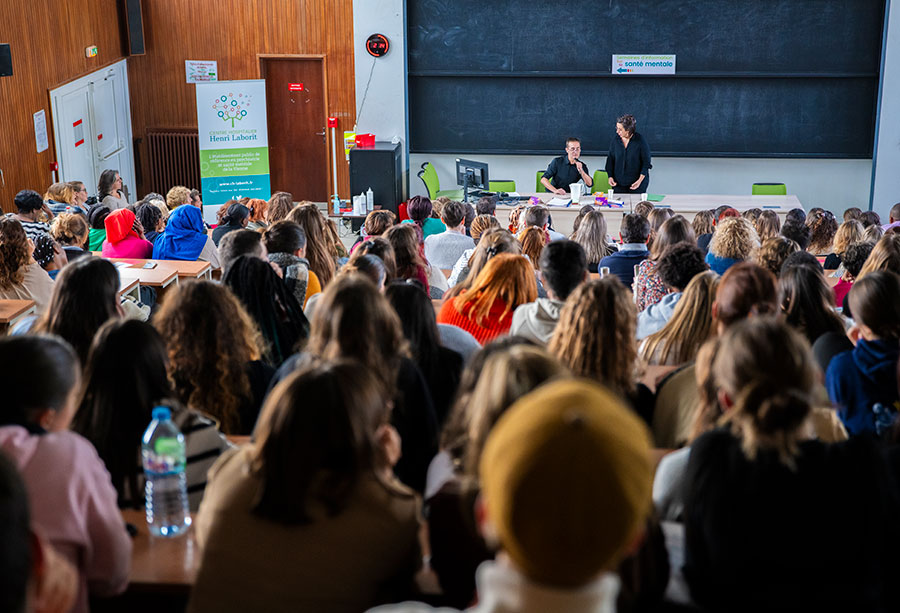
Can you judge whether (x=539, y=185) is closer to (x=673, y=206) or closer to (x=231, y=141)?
(x=673, y=206)

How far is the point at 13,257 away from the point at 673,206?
702 centimetres

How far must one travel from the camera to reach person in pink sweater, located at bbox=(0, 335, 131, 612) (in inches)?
81.0

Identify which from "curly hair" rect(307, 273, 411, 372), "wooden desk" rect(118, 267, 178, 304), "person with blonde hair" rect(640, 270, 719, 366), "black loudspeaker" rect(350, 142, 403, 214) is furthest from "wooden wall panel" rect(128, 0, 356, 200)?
"curly hair" rect(307, 273, 411, 372)

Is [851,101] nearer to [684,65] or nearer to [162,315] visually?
[684,65]

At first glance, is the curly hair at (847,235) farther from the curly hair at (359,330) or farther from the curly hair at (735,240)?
the curly hair at (359,330)

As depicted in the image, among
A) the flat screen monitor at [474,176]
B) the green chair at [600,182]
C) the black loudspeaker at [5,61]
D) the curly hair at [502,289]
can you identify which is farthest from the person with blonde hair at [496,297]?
the black loudspeaker at [5,61]

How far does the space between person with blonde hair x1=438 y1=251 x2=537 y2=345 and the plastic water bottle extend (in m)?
1.99

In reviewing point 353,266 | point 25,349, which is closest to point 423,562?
point 25,349

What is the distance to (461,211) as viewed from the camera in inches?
269

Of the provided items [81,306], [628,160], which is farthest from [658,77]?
[81,306]

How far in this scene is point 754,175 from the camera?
464 inches

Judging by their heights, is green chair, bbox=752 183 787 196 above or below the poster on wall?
below

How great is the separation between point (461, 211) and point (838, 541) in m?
5.18

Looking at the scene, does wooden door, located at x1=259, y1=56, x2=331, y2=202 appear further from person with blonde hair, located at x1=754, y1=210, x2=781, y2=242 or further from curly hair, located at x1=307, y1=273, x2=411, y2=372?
curly hair, located at x1=307, y1=273, x2=411, y2=372
